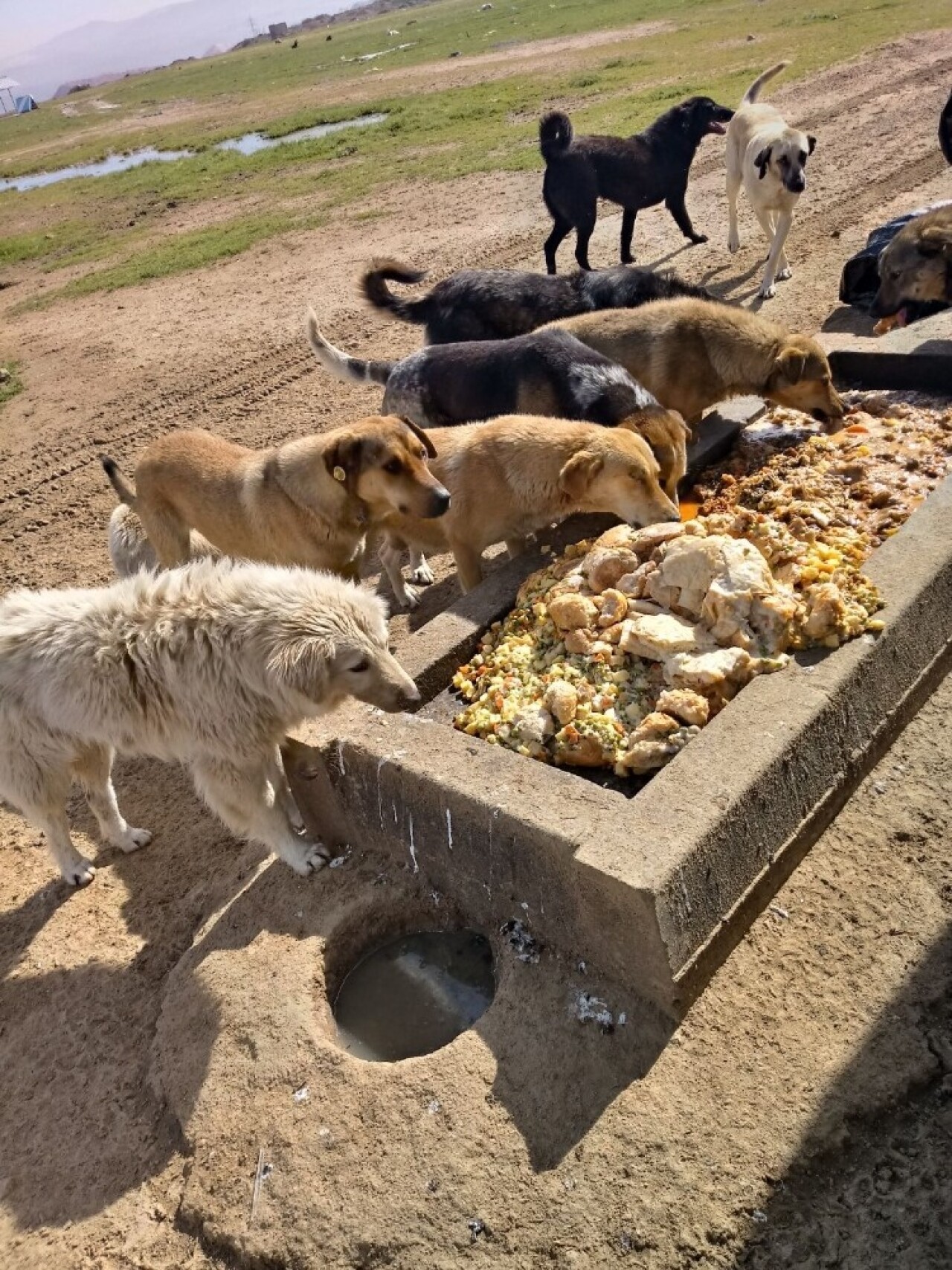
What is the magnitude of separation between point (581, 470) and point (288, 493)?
5.90 feet

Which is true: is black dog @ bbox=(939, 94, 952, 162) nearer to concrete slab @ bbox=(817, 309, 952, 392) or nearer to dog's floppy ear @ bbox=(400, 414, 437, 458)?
concrete slab @ bbox=(817, 309, 952, 392)

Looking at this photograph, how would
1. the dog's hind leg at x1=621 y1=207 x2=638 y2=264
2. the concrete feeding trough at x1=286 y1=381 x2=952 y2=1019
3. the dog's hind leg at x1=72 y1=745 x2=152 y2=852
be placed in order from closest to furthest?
the concrete feeding trough at x1=286 y1=381 x2=952 y2=1019
the dog's hind leg at x1=72 y1=745 x2=152 y2=852
the dog's hind leg at x1=621 y1=207 x2=638 y2=264

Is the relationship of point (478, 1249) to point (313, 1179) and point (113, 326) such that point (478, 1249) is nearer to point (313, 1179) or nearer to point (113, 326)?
point (313, 1179)

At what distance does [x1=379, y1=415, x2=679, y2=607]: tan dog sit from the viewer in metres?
4.77

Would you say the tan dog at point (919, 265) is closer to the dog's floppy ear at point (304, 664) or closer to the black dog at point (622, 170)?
the black dog at point (622, 170)

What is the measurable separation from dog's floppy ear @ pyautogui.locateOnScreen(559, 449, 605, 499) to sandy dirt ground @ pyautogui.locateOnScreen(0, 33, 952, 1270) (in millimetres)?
1951

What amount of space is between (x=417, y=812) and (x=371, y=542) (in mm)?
2708

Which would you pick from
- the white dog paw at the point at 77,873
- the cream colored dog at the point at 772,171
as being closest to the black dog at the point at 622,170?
the cream colored dog at the point at 772,171

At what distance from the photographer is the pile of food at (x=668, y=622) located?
3639 mm

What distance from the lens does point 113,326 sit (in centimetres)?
1344

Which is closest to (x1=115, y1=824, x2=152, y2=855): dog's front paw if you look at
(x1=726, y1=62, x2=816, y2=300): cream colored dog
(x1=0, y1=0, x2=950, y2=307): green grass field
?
(x1=726, y1=62, x2=816, y2=300): cream colored dog

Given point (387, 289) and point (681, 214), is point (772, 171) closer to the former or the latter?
point (681, 214)

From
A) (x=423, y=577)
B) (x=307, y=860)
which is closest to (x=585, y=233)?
(x=423, y=577)

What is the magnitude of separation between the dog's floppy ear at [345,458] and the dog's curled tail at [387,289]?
3.01 metres
